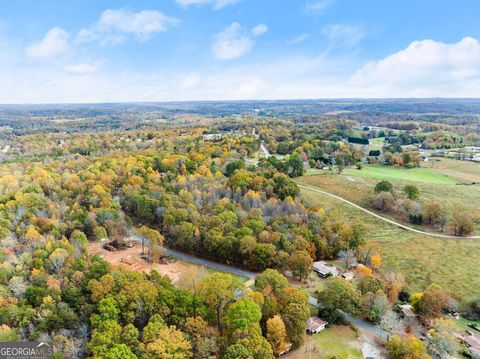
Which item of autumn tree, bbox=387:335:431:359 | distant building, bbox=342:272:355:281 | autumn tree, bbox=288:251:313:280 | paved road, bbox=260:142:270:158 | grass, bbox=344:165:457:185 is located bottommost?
distant building, bbox=342:272:355:281

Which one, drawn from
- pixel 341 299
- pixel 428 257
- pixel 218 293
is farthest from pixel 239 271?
pixel 428 257

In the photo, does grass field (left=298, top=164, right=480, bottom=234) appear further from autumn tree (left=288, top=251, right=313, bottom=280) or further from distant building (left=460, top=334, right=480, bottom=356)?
autumn tree (left=288, top=251, right=313, bottom=280)

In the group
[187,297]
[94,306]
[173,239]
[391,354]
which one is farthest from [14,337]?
[391,354]

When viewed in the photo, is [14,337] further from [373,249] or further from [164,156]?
[164,156]

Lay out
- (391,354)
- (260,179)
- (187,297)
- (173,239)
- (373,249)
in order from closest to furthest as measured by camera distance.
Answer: (391,354) < (187,297) < (373,249) < (173,239) < (260,179)

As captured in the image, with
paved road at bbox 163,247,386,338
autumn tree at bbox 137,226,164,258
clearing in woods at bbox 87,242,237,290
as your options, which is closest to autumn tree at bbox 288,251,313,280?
paved road at bbox 163,247,386,338

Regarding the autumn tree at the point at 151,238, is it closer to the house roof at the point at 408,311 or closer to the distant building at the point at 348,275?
the distant building at the point at 348,275

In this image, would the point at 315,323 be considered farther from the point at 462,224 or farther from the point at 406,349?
the point at 462,224
